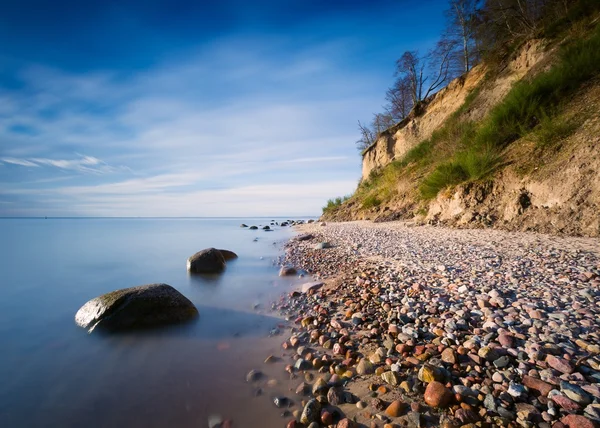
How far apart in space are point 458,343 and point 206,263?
6.25m

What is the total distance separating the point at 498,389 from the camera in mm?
1562

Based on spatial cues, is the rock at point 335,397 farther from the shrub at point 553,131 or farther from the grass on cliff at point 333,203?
the grass on cliff at point 333,203

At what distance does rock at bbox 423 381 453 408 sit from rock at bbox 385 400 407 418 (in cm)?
16

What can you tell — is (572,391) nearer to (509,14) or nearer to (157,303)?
(157,303)

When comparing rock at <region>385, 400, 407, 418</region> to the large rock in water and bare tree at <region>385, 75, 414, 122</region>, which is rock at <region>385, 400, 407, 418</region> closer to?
the large rock in water

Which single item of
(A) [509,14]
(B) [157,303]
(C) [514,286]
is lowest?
(B) [157,303]

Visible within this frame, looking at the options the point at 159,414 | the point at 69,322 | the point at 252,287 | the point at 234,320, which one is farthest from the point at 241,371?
the point at 69,322

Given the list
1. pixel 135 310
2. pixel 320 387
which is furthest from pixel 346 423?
pixel 135 310

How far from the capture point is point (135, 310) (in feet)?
11.2

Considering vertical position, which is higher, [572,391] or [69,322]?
[572,391]

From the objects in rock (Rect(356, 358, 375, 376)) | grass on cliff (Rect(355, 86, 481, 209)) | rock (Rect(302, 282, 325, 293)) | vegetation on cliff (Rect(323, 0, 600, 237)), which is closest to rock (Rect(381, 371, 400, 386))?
rock (Rect(356, 358, 375, 376))

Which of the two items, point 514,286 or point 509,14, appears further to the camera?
point 509,14

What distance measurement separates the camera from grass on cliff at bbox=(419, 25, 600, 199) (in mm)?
6973

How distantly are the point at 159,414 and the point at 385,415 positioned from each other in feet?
5.48
